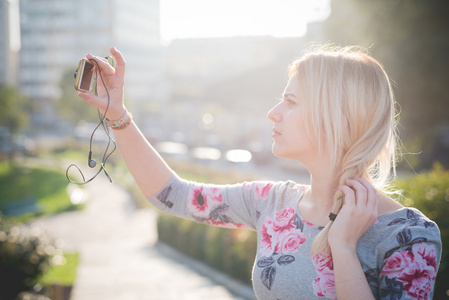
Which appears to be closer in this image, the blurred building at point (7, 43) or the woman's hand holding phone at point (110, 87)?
the woman's hand holding phone at point (110, 87)

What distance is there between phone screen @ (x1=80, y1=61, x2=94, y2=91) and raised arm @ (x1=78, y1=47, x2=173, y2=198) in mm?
41

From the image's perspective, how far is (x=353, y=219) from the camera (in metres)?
1.64

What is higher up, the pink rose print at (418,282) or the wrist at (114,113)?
the wrist at (114,113)

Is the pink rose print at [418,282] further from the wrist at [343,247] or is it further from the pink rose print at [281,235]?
the pink rose print at [281,235]

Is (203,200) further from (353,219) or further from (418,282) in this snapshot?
(418,282)

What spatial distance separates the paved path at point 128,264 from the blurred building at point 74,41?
59.2m

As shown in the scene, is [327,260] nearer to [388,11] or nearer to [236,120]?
[388,11]

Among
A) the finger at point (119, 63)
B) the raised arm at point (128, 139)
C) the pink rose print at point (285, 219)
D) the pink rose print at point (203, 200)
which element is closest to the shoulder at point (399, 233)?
the pink rose print at point (285, 219)

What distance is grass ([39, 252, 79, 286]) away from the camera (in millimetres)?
9312

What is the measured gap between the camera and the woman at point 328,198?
5.27 ft

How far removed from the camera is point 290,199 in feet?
7.07

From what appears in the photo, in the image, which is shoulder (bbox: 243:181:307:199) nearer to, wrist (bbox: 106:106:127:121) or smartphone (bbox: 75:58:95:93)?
wrist (bbox: 106:106:127:121)

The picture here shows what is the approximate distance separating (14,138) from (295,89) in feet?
116

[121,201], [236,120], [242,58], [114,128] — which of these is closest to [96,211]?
[121,201]
